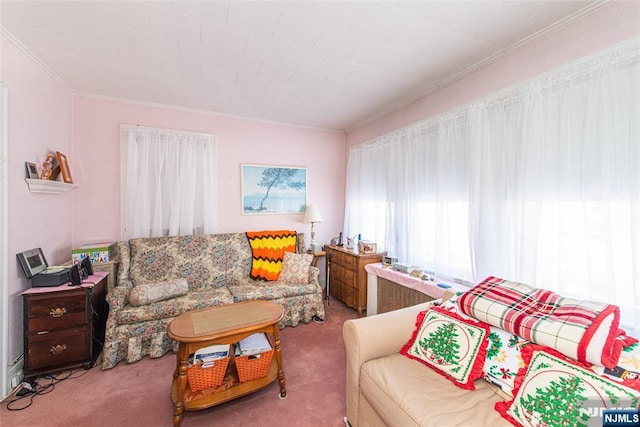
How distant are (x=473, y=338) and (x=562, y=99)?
63.5 inches

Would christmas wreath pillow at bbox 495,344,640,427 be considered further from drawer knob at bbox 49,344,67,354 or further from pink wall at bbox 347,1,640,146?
drawer knob at bbox 49,344,67,354

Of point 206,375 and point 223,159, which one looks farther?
point 223,159

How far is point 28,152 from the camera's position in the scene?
82.0 inches

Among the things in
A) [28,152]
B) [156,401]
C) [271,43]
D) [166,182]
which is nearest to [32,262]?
[28,152]

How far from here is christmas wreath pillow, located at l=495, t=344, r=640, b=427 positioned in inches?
37.0

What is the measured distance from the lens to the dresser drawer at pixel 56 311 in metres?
1.93

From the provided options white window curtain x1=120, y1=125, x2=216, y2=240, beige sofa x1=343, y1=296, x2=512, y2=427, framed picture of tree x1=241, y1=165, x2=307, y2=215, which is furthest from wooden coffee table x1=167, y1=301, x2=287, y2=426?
framed picture of tree x1=241, y1=165, x2=307, y2=215

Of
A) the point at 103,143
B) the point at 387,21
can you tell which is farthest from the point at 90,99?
the point at 387,21

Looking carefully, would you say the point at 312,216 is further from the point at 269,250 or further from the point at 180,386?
the point at 180,386

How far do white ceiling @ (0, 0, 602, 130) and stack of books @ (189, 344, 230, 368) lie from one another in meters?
2.16

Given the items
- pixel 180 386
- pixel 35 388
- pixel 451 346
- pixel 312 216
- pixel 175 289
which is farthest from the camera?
pixel 312 216

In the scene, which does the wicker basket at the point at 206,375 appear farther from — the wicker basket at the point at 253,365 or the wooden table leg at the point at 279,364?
the wooden table leg at the point at 279,364

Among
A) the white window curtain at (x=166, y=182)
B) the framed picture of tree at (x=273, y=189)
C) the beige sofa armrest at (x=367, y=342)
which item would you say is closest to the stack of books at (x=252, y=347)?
the beige sofa armrest at (x=367, y=342)

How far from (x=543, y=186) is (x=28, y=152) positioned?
3.91m
